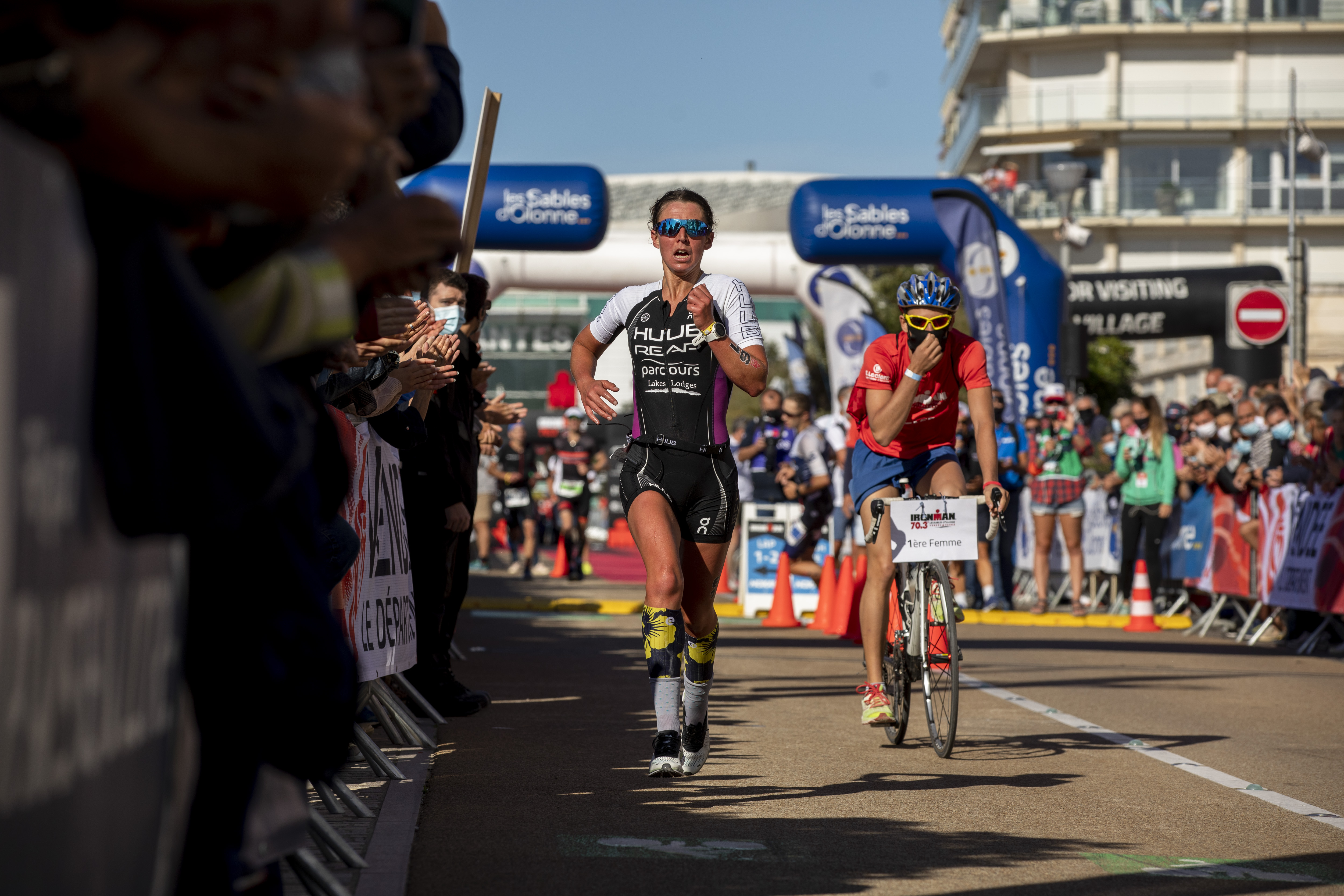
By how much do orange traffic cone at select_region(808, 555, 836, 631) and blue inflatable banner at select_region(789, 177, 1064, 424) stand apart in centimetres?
558

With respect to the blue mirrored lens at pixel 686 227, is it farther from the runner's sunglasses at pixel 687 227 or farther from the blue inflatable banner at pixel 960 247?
the blue inflatable banner at pixel 960 247

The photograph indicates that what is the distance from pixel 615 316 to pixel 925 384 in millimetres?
1769

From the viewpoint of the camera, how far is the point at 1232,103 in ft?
221

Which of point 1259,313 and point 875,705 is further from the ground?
point 1259,313

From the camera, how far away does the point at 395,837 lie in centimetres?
487

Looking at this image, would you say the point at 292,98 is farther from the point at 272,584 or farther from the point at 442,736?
the point at 442,736

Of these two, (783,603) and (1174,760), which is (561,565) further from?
(1174,760)

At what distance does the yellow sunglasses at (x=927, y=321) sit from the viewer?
7539 mm

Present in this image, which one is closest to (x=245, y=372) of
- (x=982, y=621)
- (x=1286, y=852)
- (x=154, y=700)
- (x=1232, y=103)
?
(x=154, y=700)

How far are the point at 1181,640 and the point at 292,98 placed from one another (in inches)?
555

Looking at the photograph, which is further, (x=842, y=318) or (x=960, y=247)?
(x=842, y=318)

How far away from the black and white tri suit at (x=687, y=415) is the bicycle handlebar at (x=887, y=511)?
113 centimetres

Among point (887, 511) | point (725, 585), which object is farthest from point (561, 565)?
point (887, 511)

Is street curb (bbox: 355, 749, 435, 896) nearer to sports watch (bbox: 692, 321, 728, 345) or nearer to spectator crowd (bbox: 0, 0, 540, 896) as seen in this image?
spectator crowd (bbox: 0, 0, 540, 896)
